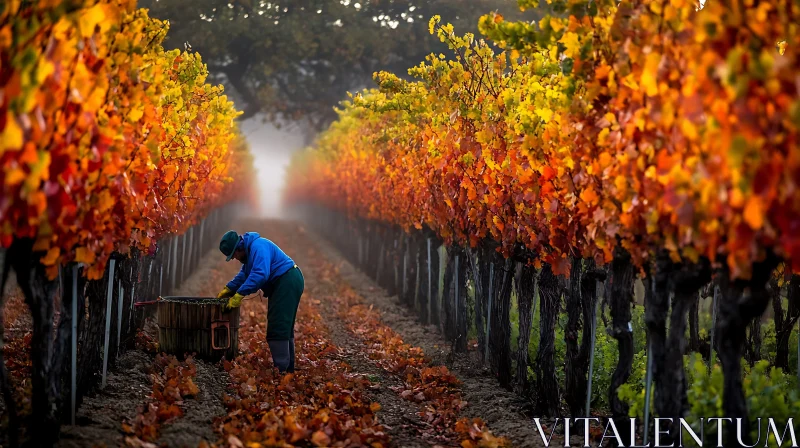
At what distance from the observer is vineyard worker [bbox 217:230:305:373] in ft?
29.3

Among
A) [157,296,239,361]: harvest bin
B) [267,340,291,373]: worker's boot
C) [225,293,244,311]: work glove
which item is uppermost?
[225,293,244,311]: work glove

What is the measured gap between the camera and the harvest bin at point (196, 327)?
9031 millimetres

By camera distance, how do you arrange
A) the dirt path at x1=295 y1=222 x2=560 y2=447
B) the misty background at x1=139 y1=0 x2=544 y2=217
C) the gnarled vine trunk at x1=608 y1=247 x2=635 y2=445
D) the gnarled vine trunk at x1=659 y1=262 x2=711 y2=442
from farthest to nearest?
the misty background at x1=139 y1=0 x2=544 y2=217, the dirt path at x1=295 y1=222 x2=560 y2=447, the gnarled vine trunk at x1=608 y1=247 x2=635 y2=445, the gnarled vine trunk at x1=659 y1=262 x2=711 y2=442

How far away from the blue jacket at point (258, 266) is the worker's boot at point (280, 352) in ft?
2.14

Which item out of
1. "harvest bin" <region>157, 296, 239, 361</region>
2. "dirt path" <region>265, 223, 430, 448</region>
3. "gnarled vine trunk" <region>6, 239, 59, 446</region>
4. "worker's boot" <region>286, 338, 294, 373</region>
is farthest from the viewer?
"worker's boot" <region>286, 338, 294, 373</region>

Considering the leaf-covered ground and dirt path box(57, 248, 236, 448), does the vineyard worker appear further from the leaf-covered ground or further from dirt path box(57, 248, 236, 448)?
dirt path box(57, 248, 236, 448)

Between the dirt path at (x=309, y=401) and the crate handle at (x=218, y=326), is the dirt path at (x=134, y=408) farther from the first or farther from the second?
the crate handle at (x=218, y=326)

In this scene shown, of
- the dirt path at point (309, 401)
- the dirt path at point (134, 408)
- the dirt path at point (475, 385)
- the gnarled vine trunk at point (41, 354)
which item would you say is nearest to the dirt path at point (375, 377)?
the dirt path at point (309, 401)

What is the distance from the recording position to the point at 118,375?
849 cm

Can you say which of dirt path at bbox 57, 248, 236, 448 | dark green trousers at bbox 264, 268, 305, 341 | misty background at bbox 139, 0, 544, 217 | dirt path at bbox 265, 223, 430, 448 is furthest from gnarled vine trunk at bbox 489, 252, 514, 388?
misty background at bbox 139, 0, 544, 217

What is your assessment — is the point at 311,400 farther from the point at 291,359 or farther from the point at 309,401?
the point at 291,359

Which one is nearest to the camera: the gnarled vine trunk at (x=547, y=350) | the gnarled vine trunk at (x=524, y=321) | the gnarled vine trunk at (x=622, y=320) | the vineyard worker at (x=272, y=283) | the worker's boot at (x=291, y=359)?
the gnarled vine trunk at (x=622, y=320)

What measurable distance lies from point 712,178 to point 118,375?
665cm

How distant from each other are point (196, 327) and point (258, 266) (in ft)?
3.31
